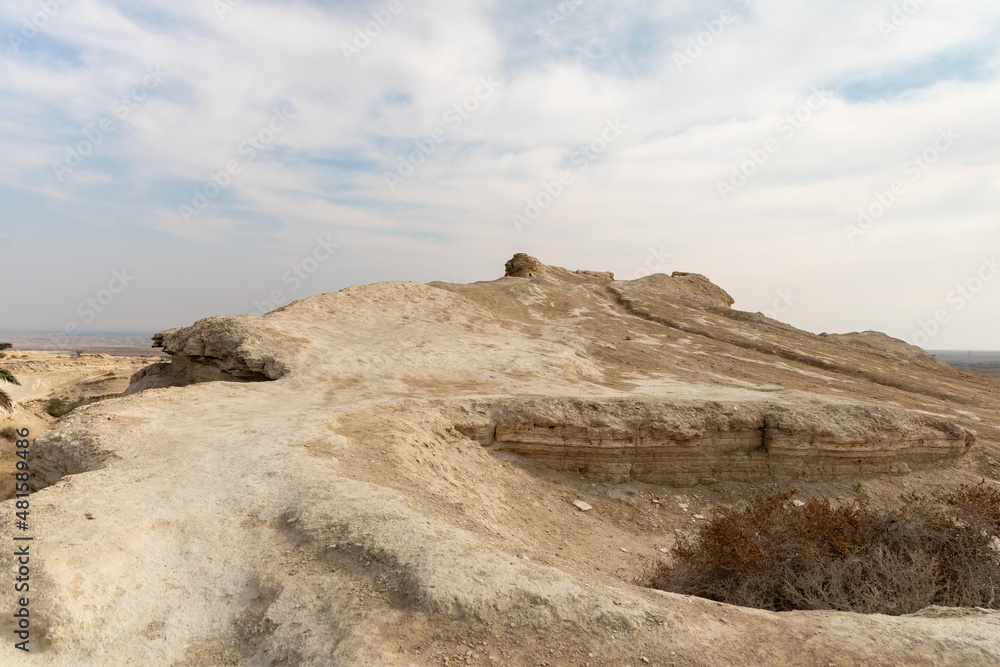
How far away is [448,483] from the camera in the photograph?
286 inches

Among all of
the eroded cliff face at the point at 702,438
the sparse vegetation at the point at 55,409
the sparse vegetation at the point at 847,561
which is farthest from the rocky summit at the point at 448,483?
the sparse vegetation at the point at 55,409

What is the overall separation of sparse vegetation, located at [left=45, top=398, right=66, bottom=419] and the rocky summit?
7700mm

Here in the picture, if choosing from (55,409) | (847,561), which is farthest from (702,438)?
(55,409)

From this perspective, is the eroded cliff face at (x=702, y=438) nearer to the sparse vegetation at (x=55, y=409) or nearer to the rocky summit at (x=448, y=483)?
the rocky summit at (x=448, y=483)

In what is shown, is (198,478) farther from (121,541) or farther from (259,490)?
(121,541)

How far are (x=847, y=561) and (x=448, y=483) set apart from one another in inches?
178

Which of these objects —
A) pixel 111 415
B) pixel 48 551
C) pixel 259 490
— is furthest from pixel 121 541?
pixel 111 415

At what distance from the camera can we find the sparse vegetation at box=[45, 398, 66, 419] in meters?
20.2

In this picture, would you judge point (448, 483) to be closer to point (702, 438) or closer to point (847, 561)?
point (847, 561)

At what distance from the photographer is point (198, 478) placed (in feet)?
18.5

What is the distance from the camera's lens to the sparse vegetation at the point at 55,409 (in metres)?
20.2

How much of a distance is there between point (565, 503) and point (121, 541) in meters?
6.06

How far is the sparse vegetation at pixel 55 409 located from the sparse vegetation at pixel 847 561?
76.2 ft

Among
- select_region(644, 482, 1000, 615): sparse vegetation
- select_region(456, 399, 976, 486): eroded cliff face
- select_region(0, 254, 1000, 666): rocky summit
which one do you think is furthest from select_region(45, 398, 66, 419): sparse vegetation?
select_region(644, 482, 1000, 615): sparse vegetation
